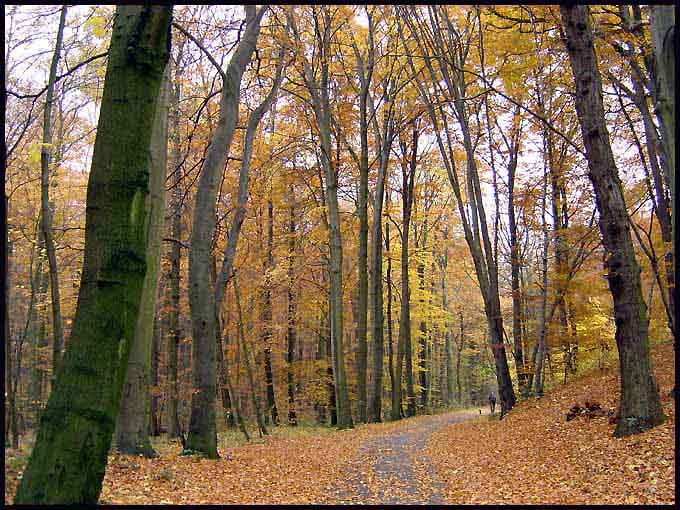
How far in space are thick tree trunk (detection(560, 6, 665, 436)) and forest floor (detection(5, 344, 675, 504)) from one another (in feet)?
1.19

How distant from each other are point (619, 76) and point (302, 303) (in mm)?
14499

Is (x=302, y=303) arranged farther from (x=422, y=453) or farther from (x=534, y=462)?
(x=534, y=462)

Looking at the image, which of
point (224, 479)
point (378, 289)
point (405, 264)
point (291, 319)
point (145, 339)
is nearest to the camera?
point (224, 479)

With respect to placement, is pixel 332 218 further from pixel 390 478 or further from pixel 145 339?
pixel 390 478

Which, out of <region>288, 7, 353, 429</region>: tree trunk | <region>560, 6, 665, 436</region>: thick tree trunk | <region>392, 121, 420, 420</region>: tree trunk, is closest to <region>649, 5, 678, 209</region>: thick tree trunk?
<region>560, 6, 665, 436</region>: thick tree trunk

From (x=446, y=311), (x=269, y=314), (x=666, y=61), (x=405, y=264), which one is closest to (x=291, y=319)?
(x=269, y=314)

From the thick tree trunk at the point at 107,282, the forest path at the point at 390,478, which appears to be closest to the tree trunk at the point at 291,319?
the forest path at the point at 390,478

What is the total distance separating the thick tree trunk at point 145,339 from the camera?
30.5 ft

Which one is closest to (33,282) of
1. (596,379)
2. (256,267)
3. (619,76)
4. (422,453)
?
(256,267)

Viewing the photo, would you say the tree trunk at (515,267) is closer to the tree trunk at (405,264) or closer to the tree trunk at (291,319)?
the tree trunk at (405,264)

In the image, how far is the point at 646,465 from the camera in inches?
277

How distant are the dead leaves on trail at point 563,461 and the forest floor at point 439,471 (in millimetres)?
17

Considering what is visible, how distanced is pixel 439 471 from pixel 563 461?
1.88m

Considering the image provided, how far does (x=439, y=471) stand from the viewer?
916cm
